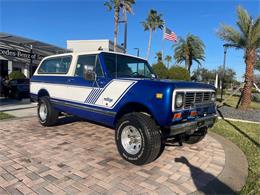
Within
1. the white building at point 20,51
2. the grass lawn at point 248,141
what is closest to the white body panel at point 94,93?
the grass lawn at point 248,141

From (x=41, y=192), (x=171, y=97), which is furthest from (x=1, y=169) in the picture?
(x=171, y=97)

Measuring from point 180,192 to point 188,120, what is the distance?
141 centimetres

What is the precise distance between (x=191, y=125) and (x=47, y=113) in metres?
4.17

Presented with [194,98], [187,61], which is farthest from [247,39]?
[187,61]

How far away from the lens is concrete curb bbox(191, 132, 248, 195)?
346 cm

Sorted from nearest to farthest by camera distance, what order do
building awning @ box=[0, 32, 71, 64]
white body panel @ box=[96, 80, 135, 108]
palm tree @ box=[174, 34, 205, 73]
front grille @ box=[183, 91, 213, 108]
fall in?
front grille @ box=[183, 91, 213, 108], white body panel @ box=[96, 80, 135, 108], building awning @ box=[0, 32, 71, 64], palm tree @ box=[174, 34, 205, 73]

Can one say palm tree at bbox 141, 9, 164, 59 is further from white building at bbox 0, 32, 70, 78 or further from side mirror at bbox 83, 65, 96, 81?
side mirror at bbox 83, 65, 96, 81

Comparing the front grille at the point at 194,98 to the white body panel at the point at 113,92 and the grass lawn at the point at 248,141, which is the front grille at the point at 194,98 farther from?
the grass lawn at the point at 248,141

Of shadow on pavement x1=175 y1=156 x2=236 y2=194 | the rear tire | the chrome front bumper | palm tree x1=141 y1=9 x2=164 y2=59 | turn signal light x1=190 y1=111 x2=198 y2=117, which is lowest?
shadow on pavement x1=175 y1=156 x2=236 y2=194

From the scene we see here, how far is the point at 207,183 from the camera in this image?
3645 mm

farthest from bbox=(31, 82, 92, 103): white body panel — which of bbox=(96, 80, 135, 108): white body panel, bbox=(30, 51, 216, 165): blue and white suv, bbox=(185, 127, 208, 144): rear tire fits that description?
bbox=(185, 127, 208, 144): rear tire

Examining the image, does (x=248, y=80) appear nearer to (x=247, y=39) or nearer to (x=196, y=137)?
(x=247, y=39)

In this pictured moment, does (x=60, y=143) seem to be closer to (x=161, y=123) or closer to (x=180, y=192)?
(x=161, y=123)

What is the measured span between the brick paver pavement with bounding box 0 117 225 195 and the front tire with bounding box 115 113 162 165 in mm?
175
